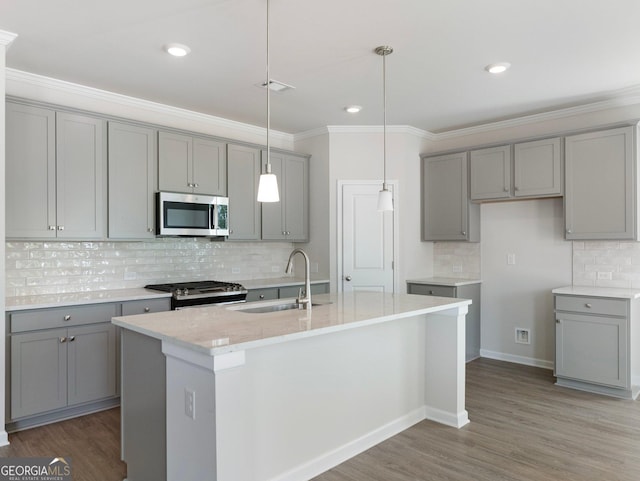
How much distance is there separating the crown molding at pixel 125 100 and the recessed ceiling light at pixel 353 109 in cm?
116

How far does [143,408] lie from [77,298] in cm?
151

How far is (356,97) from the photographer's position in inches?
167

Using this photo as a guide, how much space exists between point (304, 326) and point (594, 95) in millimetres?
3705

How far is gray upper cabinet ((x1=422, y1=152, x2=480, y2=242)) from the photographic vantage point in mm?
5090

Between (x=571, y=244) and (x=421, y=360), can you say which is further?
(x=571, y=244)

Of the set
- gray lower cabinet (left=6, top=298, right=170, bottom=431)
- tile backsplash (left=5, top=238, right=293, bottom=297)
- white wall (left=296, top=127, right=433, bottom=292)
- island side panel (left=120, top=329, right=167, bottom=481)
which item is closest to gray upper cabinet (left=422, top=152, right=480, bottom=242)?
white wall (left=296, top=127, right=433, bottom=292)

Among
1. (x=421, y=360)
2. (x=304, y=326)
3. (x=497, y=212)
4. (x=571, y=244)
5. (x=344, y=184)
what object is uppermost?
(x=344, y=184)

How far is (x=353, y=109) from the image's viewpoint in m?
4.57

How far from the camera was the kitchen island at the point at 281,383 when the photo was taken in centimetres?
194

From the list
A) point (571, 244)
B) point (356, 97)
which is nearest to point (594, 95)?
point (571, 244)

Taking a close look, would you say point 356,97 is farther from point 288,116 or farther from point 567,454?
point 567,454

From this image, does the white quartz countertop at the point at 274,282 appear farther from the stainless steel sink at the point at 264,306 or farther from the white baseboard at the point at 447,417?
the white baseboard at the point at 447,417

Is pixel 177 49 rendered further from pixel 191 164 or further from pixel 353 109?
pixel 353 109

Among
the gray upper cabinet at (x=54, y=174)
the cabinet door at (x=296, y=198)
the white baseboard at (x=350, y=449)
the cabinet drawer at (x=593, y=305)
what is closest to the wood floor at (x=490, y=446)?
the white baseboard at (x=350, y=449)
